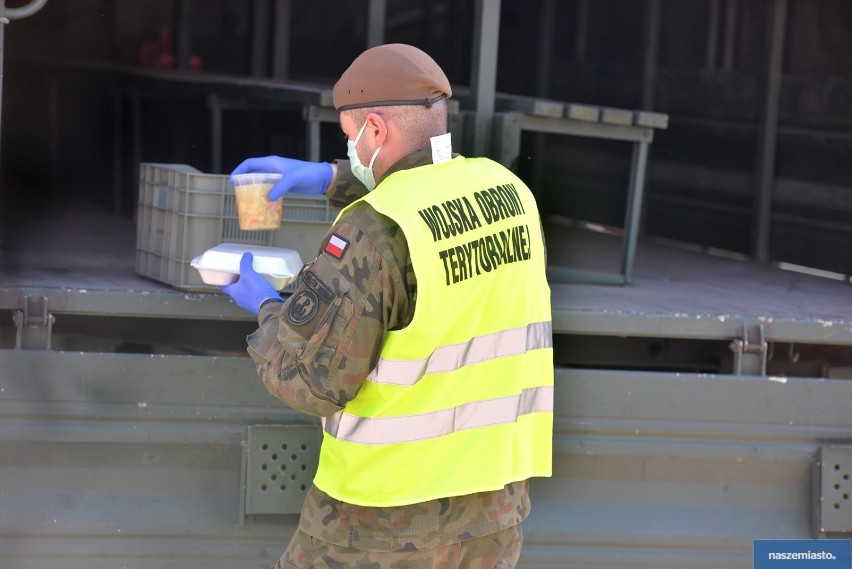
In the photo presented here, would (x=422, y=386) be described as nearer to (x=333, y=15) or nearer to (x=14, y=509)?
(x=14, y=509)

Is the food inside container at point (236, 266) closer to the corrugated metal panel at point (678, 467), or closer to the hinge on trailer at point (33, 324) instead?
the hinge on trailer at point (33, 324)

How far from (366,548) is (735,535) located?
1446 millimetres

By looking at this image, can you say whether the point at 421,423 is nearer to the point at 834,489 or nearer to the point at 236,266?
the point at 236,266

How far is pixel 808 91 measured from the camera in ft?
17.0

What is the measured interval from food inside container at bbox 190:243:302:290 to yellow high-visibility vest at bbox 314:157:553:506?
1.56ft

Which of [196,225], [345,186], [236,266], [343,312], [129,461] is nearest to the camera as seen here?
[343,312]

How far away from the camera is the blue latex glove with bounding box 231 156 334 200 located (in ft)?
9.53

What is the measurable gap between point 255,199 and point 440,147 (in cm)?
71

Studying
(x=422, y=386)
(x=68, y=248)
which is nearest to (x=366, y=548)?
(x=422, y=386)

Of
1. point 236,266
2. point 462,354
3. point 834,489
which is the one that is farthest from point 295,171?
point 834,489

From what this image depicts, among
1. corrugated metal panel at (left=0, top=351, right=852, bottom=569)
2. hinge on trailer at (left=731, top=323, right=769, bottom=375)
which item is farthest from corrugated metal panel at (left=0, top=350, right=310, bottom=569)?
hinge on trailer at (left=731, top=323, right=769, bottom=375)

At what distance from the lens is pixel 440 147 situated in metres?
2.35

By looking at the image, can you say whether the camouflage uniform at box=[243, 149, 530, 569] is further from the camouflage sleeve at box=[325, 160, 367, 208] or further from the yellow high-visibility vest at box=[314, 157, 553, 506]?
the camouflage sleeve at box=[325, 160, 367, 208]

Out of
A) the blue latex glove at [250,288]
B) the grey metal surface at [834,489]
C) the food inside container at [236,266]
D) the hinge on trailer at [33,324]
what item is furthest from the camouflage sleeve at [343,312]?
the grey metal surface at [834,489]
